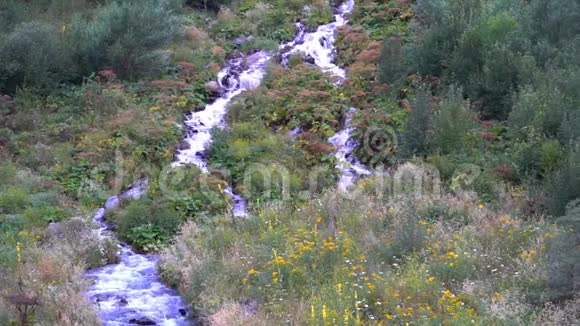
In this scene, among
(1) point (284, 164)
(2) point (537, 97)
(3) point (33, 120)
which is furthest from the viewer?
(3) point (33, 120)

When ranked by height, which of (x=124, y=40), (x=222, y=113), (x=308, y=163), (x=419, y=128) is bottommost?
(x=222, y=113)

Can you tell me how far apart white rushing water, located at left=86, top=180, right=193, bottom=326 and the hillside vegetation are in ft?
1.03

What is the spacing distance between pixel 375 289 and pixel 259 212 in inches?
185

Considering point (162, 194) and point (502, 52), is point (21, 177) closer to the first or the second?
point (162, 194)

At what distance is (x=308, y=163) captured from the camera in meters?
17.1

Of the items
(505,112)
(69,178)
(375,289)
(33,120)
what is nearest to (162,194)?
(69,178)

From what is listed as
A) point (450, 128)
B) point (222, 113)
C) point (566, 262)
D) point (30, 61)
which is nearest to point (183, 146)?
point (222, 113)

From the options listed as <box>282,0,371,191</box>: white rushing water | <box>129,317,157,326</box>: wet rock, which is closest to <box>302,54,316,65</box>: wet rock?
<box>282,0,371,191</box>: white rushing water

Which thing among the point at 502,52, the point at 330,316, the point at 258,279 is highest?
the point at 502,52

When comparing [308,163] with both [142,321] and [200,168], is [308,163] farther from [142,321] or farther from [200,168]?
[142,321]

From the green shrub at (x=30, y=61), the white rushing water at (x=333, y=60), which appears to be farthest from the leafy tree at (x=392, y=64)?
the green shrub at (x=30, y=61)

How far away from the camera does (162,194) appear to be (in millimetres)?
15461

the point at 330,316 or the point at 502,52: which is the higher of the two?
the point at 502,52

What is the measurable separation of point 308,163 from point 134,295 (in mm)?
6664
